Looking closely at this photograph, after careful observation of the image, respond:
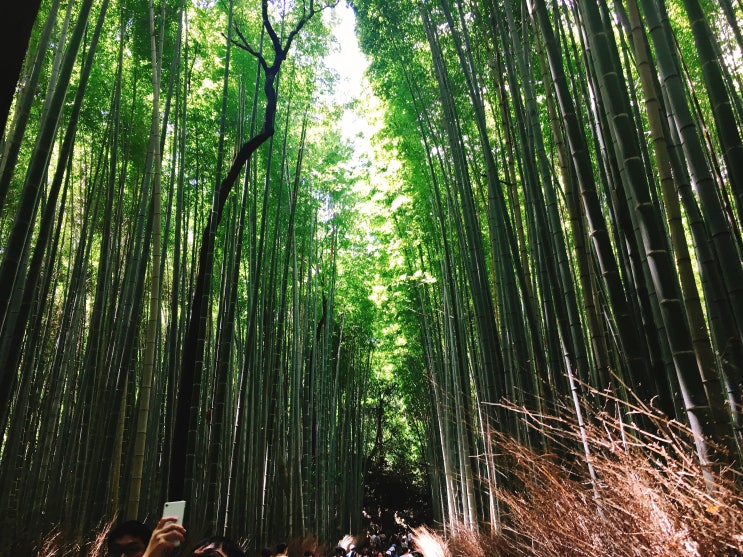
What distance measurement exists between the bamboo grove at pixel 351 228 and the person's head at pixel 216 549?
3.20 feet

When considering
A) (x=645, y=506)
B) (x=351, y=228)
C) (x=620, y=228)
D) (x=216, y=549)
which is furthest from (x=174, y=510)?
(x=351, y=228)

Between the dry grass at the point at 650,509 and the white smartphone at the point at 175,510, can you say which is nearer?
the dry grass at the point at 650,509

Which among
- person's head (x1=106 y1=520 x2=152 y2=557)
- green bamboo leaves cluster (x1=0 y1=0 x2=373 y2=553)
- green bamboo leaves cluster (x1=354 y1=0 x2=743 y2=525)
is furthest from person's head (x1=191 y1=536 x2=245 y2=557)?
green bamboo leaves cluster (x1=354 y1=0 x2=743 y2=525)

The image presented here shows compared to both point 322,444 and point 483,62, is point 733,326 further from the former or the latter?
point 322,444

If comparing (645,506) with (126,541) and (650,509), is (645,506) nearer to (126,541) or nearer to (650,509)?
(650,509)

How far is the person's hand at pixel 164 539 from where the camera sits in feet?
3.79

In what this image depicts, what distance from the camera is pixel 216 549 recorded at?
4.72 ft

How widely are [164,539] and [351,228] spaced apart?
7.69 m

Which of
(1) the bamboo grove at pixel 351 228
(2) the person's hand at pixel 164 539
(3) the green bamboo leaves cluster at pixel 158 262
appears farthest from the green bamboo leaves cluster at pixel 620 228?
(3) the green bamboo leaves cluster at pixel 158 262

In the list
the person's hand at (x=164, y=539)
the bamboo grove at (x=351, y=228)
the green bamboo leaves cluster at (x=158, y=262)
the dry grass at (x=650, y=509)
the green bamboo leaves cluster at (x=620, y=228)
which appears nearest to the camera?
the dry grass at (x=650, y=509)

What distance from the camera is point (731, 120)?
1.49 metres

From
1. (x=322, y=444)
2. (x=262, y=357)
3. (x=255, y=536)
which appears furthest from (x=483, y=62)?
(x=322, y=444)

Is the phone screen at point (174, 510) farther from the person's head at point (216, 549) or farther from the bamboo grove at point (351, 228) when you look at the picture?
the bamboo grove at point (351, 228)

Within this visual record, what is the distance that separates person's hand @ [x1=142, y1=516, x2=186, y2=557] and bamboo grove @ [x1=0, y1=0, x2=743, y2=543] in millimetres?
968
